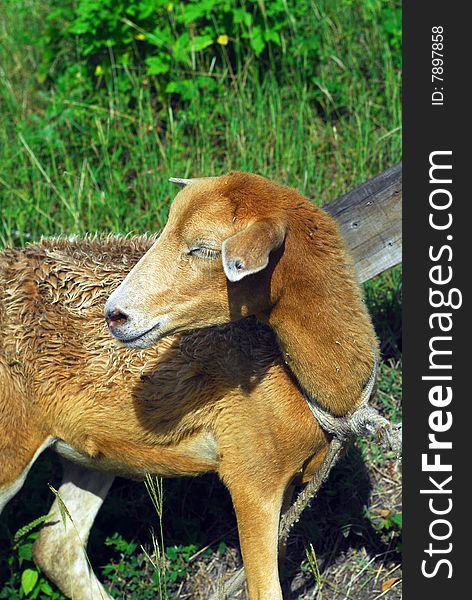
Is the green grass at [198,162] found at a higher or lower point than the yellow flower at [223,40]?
lower

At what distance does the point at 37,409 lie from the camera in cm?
436

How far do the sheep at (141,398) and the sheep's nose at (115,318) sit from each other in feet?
1.80

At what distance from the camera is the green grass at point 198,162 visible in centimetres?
529

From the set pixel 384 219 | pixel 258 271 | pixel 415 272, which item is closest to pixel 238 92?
pixel 384 219

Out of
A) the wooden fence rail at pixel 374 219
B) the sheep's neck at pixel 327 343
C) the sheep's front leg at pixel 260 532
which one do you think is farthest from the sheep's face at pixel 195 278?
the wooden fence rail at pixel 374 219

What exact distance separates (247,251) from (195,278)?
347mm

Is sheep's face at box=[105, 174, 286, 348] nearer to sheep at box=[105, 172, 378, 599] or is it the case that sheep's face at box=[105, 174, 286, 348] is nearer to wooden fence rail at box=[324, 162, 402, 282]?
sheep at box=[105, 172, 378, 599]

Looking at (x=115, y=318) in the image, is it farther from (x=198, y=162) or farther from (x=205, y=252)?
(x=198, y=162)

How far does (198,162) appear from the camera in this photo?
669 centimetres

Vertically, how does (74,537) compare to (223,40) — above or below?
below

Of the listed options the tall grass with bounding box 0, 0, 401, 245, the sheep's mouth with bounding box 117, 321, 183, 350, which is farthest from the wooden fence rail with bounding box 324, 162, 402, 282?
the sheep's mouth with bounding box 117, 321, 183, 350

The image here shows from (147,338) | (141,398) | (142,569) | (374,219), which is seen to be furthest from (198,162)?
(147,338)

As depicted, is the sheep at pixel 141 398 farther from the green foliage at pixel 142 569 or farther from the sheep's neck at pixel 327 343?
the green foliage at pixel 142 569

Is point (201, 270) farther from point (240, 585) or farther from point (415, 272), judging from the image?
point (240, 585)
